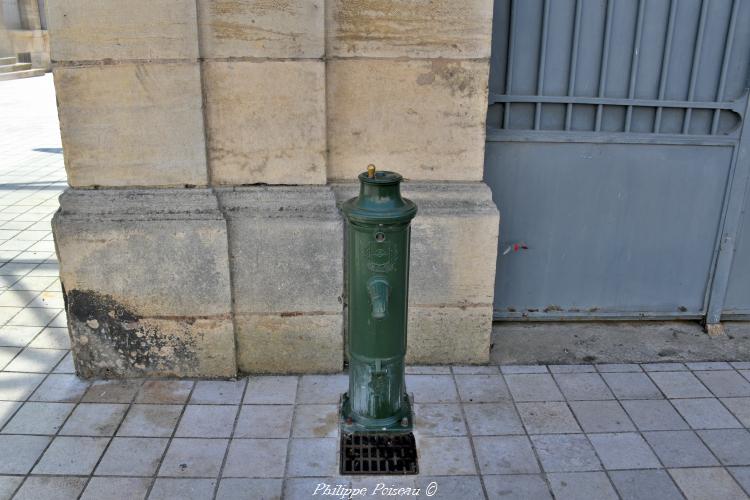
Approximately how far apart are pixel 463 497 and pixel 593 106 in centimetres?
263

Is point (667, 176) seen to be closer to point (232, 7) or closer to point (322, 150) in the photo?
point (322, 150)

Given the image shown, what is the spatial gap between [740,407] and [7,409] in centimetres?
420

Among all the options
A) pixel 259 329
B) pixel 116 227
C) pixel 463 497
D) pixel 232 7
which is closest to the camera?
pixel 463 497

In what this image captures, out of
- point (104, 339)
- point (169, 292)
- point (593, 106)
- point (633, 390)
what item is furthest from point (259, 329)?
point (593, 106)

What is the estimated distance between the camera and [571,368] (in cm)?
425

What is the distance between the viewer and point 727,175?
448 centimetres

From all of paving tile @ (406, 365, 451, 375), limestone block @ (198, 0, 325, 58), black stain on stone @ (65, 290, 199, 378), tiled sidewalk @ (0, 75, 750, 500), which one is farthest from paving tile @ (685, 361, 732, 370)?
black stain on stone @ (65, 290, 199, 378)

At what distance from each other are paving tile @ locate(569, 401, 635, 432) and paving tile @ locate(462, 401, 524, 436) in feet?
1.19

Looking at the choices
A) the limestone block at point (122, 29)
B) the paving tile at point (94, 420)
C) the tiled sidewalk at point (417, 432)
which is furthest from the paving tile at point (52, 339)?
the limestone block at point (122, 29)

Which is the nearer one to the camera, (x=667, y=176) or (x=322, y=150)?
(x=322, y=150)

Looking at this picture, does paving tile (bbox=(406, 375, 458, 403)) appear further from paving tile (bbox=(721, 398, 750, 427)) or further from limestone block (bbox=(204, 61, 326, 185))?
paving tile (bbox=(721, 398, 750, 427))

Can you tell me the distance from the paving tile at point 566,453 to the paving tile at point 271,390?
4.66 feet

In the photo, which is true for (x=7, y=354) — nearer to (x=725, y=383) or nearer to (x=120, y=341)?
(x=120, y=341)

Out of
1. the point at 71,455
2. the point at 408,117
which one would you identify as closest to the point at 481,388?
the point at 408,117
